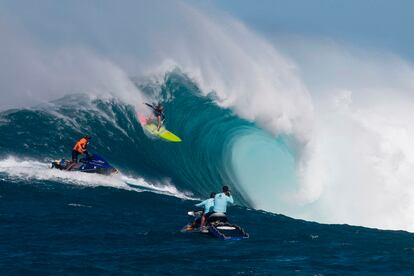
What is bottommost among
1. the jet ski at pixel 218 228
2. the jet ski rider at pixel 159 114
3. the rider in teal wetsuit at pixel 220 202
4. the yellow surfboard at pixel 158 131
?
the jet ski at pixel 218 228

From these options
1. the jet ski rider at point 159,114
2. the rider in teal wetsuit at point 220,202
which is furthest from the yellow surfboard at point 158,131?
the rider in teal wetsuit at point 220,202

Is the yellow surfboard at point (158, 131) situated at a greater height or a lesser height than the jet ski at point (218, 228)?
greater

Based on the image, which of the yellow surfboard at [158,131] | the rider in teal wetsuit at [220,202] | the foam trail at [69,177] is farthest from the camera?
the yellow surfboard at [158,131]

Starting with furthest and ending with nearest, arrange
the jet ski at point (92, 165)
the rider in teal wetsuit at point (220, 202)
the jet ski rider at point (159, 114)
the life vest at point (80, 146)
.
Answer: the jet ski rider at point (159, 114) < the life vest at point (80, 146) < the jet ski at point (92, 165) < the rider in teal wetsuit at point (220, 202)

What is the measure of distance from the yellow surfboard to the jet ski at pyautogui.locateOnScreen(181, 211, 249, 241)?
615 inches

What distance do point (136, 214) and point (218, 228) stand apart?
10.3 feet

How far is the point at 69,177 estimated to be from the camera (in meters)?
26.1

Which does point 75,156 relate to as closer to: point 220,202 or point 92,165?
point 92,165

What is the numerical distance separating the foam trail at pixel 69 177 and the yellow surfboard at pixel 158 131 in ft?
26.3

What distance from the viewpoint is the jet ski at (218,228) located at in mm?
19969

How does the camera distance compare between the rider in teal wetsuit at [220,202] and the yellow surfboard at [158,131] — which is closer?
the rider in teal wetsuit at [220,202]

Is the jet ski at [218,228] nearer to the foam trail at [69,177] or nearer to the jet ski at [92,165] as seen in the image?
the foam trail at [69,177]

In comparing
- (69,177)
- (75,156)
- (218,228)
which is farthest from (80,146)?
(218,228)

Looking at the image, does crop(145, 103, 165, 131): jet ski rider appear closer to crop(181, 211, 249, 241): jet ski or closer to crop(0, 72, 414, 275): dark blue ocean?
crop(0, 72, 414, 275): dark blue ocean
